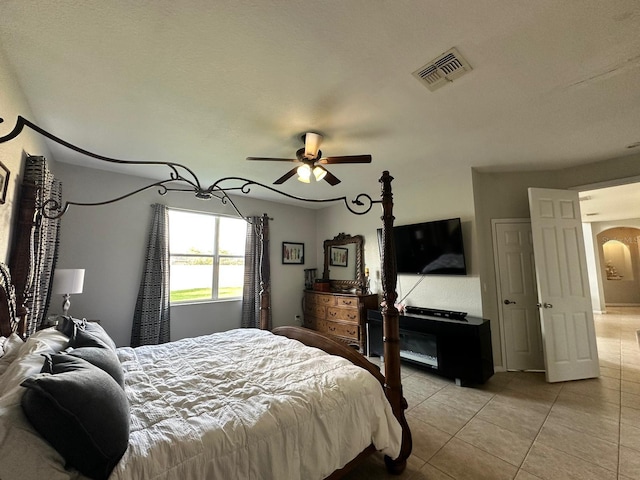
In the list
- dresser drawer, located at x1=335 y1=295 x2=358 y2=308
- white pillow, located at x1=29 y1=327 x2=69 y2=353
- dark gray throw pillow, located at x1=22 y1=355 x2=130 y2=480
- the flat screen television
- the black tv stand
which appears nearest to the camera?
dark gray throw pillow, located at x1=22 y1=355 x2=130 y2=480

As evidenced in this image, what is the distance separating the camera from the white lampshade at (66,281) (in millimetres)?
2660

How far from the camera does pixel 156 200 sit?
3.95 meters

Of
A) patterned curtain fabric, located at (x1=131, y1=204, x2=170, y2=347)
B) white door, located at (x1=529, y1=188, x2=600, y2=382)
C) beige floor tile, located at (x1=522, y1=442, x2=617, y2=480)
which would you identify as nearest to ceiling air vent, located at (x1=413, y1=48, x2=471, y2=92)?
white door, located at (x1=529, y1=188, x2=600, y2=382)

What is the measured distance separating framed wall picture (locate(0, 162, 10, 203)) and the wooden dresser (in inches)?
155

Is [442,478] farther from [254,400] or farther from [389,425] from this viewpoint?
[254,400]

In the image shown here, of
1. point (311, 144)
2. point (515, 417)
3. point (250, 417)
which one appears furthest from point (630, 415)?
point (311, 144)

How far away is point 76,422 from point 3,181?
1.96 meters

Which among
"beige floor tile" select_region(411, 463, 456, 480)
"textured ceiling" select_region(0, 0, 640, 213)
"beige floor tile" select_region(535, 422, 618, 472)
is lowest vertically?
"beige floor tile" select_region(411, 463, 456, 480)

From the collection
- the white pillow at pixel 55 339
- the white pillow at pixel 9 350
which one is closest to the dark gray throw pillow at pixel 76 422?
the white pillow at pixel 9 350

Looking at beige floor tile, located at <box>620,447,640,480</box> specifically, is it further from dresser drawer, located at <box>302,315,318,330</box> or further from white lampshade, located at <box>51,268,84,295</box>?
white lampshade, located at <box>51,268,84,295</box>

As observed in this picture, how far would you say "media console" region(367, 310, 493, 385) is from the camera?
9.76 feet

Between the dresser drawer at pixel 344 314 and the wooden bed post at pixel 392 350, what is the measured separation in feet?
8.00

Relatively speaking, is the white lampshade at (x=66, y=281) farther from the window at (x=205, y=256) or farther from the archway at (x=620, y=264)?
the archway at (x=620, y=264)

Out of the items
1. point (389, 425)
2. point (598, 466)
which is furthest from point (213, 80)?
point (598, 466)
